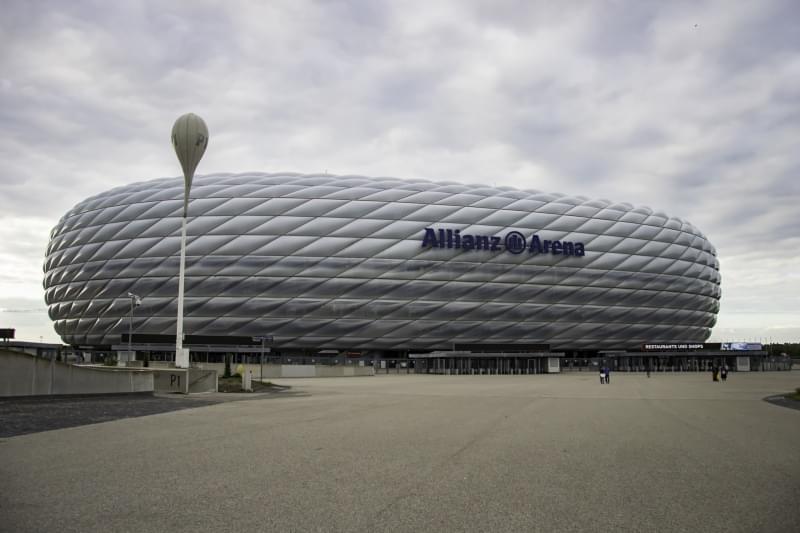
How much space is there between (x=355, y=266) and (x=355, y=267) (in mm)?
99

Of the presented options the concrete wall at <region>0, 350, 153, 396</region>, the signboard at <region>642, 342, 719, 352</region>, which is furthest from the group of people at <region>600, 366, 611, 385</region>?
the signboard at <region>642, 342, 719, 352</region>

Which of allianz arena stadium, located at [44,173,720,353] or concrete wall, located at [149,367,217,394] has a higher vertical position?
allianz arena stadium, located at [44,173,720,353]

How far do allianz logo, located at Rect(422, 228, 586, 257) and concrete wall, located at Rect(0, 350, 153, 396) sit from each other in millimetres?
52597

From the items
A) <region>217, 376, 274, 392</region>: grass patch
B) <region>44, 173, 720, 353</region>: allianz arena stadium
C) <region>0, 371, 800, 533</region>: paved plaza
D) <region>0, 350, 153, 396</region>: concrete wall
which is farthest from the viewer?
<region>44, 173, 720, 353</region>: allianz arena stadium

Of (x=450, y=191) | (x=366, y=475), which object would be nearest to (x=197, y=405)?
(x=366, y=475)

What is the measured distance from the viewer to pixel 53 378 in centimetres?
1880

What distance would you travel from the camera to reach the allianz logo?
73.9m

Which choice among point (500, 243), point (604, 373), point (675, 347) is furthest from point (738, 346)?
point (604, 373)

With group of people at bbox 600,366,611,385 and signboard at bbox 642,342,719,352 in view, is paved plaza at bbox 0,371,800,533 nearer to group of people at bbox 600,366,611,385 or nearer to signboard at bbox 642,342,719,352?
group of people at bbox 600,366,611,385

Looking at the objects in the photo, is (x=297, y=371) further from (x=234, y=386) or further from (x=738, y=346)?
(x=738, y=346)

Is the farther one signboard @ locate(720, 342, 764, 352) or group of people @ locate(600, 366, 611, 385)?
signboard @ locate(720, 342, 764, 352)

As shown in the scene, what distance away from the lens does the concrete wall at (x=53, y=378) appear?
56.3 ft

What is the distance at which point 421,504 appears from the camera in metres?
6.59

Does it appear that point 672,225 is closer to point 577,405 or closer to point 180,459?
point 577,405
